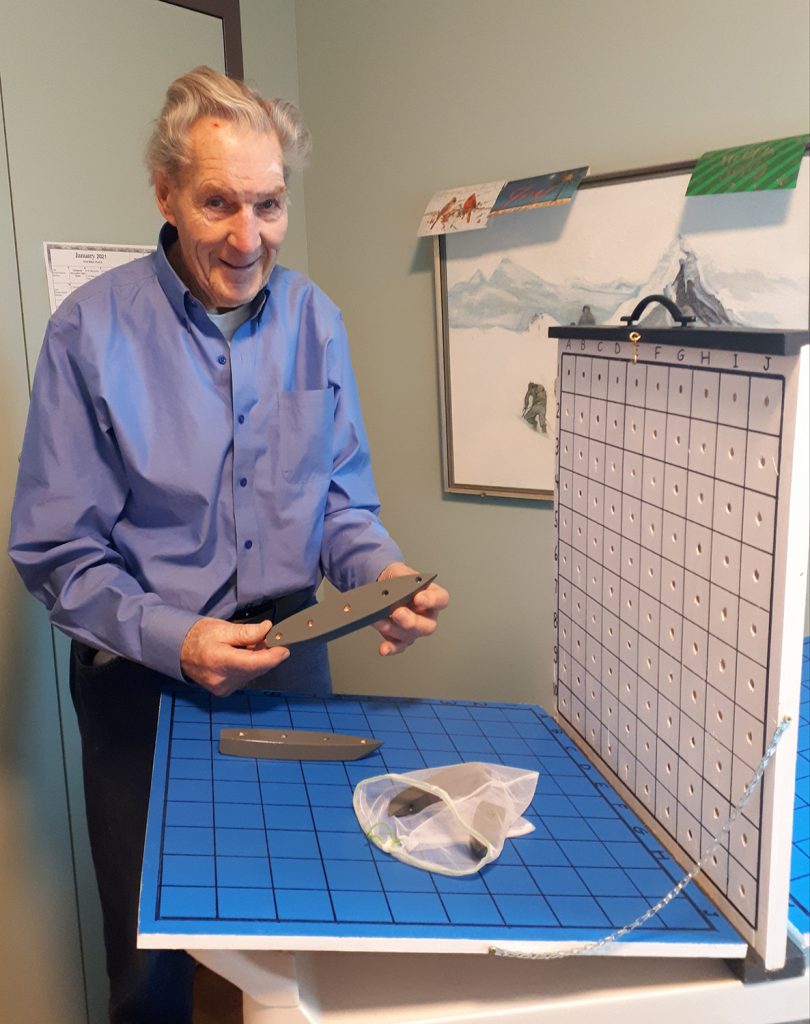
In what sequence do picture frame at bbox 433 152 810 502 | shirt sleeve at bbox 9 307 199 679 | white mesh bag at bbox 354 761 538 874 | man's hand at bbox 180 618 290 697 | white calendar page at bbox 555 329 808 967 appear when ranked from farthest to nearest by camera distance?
picture frame at bbox 433 152 810 502, shirt sleeve at bbox 9 307 199 679, man's hand at bbox 180 618 290 697, white mesh bag at bbox 354 761 538 874, white calendar page at bbox 555 329 808 967

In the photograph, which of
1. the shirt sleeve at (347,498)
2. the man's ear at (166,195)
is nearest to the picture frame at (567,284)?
the shirt sleeve at (347,498)

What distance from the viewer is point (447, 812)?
87cm

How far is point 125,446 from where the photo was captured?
1.19 m

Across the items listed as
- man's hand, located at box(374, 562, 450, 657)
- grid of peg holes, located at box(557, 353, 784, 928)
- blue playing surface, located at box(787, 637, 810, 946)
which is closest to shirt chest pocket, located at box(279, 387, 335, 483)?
man's hand, located at box(374, 562, 450, 657)

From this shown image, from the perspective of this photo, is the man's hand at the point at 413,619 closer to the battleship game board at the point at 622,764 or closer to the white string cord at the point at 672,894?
the battleship game board at the point at 622,764

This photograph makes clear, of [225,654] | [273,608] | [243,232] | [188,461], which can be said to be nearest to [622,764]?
[225,654]

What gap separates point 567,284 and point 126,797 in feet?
3.69

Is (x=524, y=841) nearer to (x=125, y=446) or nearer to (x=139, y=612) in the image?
(x=139, y=612)

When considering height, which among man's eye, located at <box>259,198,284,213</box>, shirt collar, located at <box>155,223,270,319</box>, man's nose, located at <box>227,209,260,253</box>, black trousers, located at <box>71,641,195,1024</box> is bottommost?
black trousers, located at <box>71,641,195,1024</box>

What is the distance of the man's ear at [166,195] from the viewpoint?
1233mm

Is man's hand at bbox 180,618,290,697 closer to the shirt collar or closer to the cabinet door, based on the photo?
the shirt collar

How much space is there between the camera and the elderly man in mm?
1165

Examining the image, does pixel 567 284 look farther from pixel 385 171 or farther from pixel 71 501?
pixel 71 501

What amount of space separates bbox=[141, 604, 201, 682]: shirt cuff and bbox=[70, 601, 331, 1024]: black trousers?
143 mm
